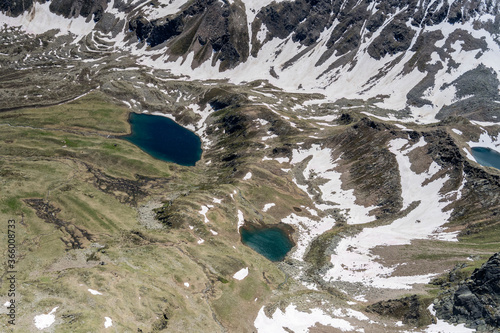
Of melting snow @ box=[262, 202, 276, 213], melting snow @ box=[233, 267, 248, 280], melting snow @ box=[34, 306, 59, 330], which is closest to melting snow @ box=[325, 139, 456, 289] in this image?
melting snow @ box=[233, 267, 248, 280]

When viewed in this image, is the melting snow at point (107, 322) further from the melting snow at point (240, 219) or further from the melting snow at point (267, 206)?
the melting snow at point (267, 206)

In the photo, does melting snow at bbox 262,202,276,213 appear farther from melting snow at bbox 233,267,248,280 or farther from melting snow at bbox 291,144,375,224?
melting snow at bbox 233,267,248,280

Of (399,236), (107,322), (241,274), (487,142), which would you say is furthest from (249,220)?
(487,142)

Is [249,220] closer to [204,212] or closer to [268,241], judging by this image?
[268,241]

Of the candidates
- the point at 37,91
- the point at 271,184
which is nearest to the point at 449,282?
the point at 271,184

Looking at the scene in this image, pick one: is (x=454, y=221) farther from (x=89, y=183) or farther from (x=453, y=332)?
(x=89, y=183)
